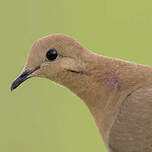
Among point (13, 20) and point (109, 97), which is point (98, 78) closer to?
point (109, 97)

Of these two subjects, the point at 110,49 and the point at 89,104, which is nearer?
the point at 89,104

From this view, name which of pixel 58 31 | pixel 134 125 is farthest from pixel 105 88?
pixel 58 31

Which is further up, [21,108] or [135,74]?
[135,74]

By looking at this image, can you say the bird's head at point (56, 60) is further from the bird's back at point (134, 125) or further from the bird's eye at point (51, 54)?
the bird's back at point (134, 125)

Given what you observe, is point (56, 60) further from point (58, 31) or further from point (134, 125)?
point (58, 31)

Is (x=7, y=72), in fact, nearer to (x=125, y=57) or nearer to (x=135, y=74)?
(x=125, y=57)

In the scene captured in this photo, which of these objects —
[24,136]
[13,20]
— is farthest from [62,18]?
[24,136]
